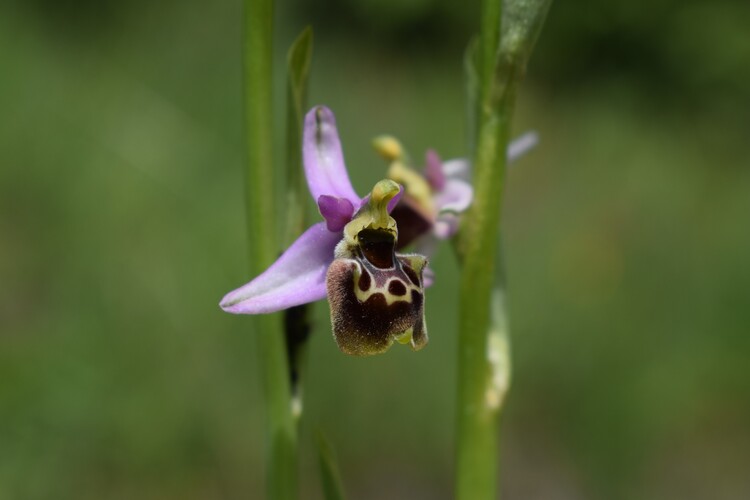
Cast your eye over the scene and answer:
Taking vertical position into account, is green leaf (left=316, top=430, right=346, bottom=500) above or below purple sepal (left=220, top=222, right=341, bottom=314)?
below

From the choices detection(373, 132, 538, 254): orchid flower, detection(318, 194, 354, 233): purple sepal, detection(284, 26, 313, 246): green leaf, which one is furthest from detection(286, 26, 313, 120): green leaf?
detection(373, 132, 538, 254): orchid flower

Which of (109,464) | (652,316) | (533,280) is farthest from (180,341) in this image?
(652,316)

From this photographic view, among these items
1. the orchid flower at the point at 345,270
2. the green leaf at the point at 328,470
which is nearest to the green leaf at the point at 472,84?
the orchid flower at the point at 345,270

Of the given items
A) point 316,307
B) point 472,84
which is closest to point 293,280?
point 472,84

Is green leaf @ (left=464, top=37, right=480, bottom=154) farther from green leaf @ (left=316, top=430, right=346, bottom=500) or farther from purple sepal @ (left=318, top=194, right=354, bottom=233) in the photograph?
green leaf @ (left=316, top=430, right=346, bottom=500)

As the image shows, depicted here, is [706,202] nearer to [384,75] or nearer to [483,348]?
[384,75]
